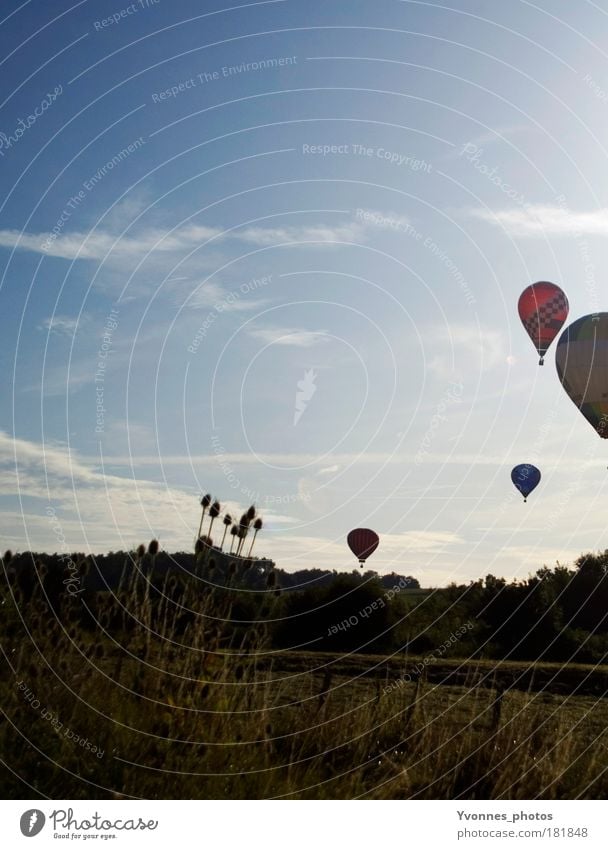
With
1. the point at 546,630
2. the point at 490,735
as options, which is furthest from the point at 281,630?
the point at 490,735

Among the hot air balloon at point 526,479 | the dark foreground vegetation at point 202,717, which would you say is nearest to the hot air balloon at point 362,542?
the hot air balloon at point 526,479

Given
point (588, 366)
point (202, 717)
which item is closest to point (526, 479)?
point (588, 366)

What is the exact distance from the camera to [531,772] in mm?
11016

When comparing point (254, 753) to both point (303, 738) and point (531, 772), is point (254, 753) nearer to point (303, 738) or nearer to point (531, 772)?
point (303, 738)

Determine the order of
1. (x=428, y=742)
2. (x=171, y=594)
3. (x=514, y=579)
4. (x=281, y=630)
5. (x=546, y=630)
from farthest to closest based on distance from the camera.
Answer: (x=514, y=579)
(x=546, y=630)
(x=281, y=630)
(x=428, y=742)
(x=171, y=594)

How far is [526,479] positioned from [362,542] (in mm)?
9375

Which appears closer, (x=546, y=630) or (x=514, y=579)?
(x=546, y=630)

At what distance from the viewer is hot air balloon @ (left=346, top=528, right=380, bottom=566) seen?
4481cm

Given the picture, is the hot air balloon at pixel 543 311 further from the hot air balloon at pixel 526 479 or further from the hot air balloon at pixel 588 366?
the hot air balloon at pixel 526 479

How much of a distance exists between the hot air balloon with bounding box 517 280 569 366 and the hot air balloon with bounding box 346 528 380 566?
11650mm

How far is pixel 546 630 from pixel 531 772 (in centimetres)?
2833

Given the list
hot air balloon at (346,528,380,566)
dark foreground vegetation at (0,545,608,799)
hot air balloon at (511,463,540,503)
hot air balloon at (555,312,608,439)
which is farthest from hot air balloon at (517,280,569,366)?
dark foreground vegetation at (0,545,608,799)

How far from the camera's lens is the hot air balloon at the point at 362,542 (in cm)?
4481

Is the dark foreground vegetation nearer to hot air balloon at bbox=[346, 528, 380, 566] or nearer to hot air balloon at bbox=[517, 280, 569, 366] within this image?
hot air balloon at bbox=[346, 528, 380, 566]
